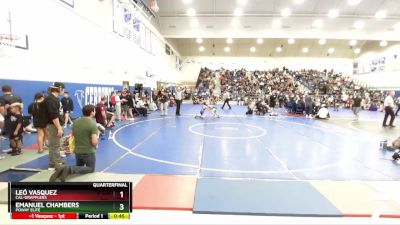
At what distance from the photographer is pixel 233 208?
156 inches

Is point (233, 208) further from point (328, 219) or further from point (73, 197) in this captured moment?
point (73, 197)

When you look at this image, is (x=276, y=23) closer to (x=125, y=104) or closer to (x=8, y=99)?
(x=125, y=104)

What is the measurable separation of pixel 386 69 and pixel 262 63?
14.6m

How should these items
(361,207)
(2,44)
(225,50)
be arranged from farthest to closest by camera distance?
(225,50)
(2,44)
(361,207)

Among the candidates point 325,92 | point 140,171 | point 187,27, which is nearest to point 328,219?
point 140,171

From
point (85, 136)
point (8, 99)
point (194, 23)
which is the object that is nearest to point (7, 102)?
point (8, 99)

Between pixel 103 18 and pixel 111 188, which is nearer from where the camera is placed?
Answer: pixel 111 188

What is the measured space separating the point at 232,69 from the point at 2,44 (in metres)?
32.2

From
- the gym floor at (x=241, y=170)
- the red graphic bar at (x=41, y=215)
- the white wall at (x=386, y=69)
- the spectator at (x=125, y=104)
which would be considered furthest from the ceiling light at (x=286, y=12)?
the red graphic bar at (x=41, y=215)

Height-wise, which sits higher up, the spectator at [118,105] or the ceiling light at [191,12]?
the ceiling light at [191,12]

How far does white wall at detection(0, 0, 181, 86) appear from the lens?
8.78 meters
